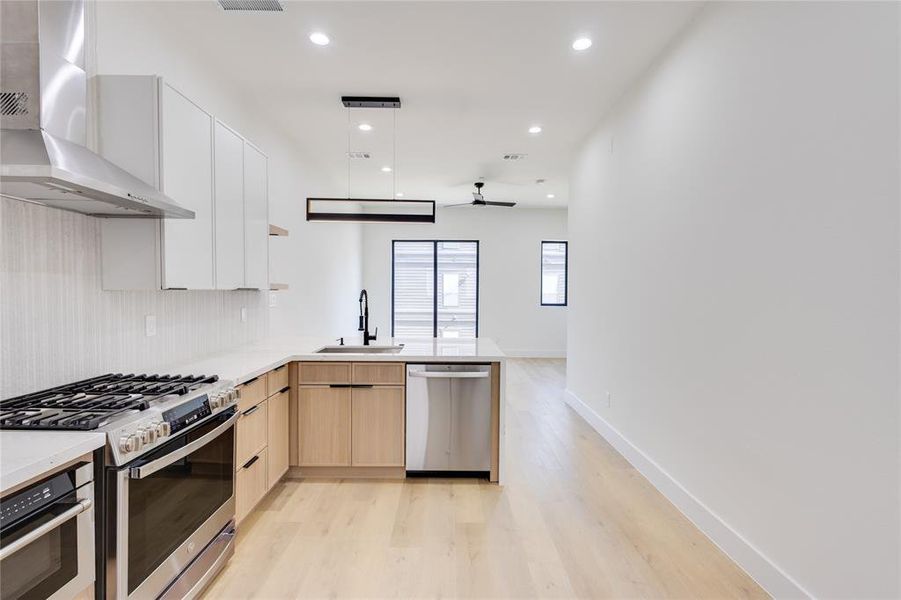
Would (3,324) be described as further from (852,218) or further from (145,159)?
(852,218)

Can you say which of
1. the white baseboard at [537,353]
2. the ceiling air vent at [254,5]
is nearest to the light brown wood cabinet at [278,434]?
the ceiling air vent at [254,5]

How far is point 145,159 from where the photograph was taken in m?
2.07

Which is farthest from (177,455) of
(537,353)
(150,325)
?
(537,353)

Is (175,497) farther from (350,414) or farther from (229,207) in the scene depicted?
(229,207)

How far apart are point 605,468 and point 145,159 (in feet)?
11.7

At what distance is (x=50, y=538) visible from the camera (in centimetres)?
125

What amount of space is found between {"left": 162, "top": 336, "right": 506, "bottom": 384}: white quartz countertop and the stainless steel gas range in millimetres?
345

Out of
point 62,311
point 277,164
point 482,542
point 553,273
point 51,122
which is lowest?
point 482,542

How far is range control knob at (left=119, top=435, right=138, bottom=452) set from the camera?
4.73ft

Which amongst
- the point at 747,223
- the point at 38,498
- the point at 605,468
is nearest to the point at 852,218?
the point at 747,223

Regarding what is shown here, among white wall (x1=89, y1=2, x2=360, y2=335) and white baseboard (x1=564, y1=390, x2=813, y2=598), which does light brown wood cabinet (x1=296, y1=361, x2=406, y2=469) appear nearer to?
white wall (x1=89, y1=2, x2=360, y2=335)

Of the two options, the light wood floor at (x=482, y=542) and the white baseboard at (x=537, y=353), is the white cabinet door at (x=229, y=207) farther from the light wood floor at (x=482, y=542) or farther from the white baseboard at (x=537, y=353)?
the white baseboard at (x=537, y=353)

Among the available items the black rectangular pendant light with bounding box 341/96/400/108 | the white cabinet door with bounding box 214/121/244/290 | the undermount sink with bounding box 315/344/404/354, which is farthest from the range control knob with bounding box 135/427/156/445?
the black rectangular pendant light with bounding box 341/96/400/108

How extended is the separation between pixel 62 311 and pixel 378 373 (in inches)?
68.9
